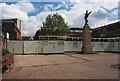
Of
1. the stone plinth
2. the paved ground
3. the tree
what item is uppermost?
the tree

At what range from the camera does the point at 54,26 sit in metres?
66.4

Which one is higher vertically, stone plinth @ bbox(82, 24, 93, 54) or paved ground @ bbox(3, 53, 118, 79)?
stone plinth @ bbox(82, 24, 93, 54)

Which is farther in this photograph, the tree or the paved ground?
the tree

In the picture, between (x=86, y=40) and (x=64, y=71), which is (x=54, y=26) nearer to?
(x=86, y=40)

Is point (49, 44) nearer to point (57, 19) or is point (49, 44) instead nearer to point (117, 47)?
point (117, 47)

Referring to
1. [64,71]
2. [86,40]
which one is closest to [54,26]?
[86,40]

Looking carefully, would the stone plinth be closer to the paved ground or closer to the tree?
the paved ground

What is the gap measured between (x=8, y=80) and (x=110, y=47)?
36.2 m

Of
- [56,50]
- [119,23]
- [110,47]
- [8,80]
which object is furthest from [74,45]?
[119,23]

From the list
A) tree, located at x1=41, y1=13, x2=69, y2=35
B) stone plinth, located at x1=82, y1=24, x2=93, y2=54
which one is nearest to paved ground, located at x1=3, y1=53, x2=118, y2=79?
stone plinth, located at x1=82, y1=24, x2=93, y2=54

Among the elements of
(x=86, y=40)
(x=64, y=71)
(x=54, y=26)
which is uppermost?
(x=54, y=26)

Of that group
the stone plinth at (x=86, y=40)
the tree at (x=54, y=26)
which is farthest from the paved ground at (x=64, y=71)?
the tree at (x=54, y=26)

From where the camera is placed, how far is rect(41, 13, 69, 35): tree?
6600cm

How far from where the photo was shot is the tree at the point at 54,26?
2598 inches
